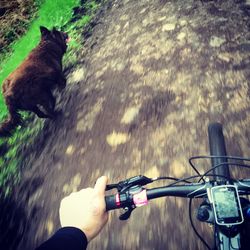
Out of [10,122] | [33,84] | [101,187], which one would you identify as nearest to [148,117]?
[33,84]

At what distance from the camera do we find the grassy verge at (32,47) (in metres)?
4.45

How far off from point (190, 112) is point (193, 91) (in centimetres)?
38

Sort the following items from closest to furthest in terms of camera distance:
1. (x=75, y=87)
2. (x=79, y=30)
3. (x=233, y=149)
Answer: (x=233, y=149) < (x=75, y=87) < (x=79, y=30)

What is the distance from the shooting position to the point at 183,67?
4.13 meters

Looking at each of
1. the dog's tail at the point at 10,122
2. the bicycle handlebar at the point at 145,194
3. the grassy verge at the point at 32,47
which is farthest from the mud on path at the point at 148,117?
the bicycle handlebar at the point at 145,194

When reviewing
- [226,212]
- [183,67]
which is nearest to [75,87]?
[183,67]

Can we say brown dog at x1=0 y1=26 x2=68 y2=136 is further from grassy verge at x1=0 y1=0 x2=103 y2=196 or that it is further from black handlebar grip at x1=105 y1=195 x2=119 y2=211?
black handlebar grip at x1=105 y1=195 x2=119 y2=211

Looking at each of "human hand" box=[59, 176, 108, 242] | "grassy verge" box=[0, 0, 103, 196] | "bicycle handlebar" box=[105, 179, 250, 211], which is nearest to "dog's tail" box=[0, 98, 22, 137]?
"grassy verge" box=[0, 0, 103, 196]

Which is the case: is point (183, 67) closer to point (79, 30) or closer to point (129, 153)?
point (129, 153)

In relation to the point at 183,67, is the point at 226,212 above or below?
above

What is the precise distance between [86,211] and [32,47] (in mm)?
6856

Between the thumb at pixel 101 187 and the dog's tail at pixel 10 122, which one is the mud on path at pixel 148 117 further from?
the thumb at pixel 101 187

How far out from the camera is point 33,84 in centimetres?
412

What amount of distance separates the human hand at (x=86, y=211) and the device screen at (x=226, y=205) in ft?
1.96
